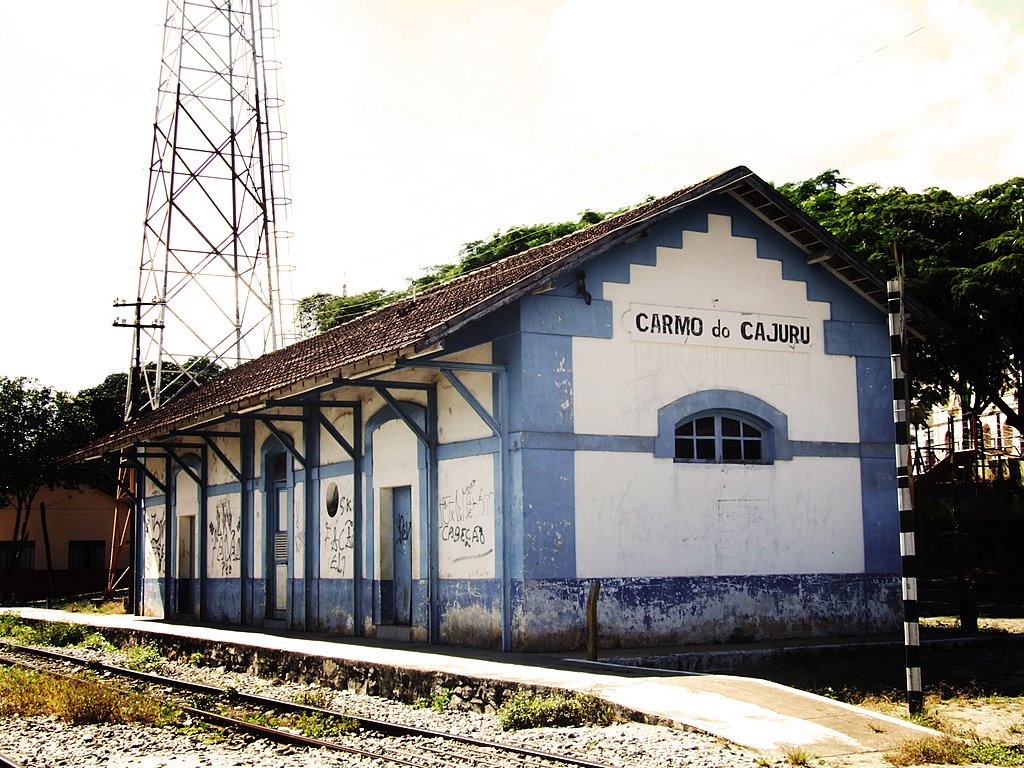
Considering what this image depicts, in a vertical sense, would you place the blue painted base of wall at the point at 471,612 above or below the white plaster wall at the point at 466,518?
below

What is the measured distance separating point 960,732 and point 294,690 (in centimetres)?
741

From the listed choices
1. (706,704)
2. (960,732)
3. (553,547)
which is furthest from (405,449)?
(960,732)

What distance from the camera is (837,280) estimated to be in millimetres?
17266

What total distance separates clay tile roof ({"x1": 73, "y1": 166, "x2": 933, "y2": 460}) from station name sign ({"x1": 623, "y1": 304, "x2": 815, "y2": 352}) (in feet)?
3.40

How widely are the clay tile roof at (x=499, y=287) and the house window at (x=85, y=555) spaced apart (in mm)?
22784

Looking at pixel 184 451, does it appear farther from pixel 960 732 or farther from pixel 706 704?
pixel 960 732

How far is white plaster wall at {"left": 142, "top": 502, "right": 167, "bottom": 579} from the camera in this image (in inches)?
1046

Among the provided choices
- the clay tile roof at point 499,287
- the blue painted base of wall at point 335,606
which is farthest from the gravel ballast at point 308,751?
the blue painted base of wall at point 335,606

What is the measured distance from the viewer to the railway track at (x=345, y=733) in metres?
8.84

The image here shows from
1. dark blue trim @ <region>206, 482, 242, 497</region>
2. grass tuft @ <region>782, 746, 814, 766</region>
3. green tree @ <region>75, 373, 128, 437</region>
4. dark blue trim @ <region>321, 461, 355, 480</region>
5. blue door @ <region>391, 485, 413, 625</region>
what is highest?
green tree @ <region>75, 373, 128, 437</region>

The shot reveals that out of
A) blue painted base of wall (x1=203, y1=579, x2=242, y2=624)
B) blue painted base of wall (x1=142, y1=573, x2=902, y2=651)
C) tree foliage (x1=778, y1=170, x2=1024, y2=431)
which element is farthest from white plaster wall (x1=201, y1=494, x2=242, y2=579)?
tree foliage (x1=778, y1=170, x2=1024, y2=431)

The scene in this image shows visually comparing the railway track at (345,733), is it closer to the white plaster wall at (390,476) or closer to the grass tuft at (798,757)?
the grass tuft at (798,757)

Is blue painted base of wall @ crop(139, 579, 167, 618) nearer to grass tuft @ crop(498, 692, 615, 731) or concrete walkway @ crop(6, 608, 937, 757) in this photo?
concrete walkway @ crop(6, 608, 937, 757)

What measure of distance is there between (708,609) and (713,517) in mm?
1178
